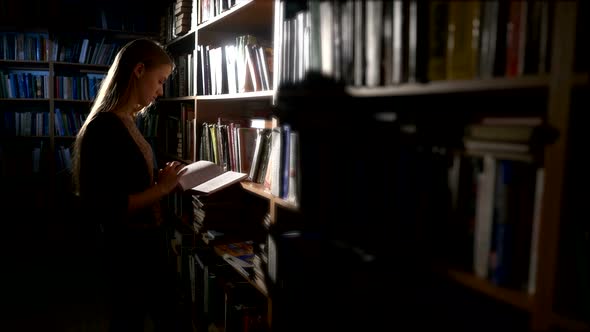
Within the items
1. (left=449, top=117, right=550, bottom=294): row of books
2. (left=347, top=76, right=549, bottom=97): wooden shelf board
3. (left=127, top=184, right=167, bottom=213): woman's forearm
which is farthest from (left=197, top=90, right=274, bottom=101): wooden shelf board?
(left=449, top=117, right=550, bottom=294): row of books

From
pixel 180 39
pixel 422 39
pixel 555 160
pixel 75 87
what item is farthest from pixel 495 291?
pixel 75 87

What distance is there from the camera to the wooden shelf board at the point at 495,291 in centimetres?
79

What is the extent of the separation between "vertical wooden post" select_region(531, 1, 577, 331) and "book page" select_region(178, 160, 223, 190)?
1.48m

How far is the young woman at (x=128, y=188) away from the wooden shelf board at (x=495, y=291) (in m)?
1.24

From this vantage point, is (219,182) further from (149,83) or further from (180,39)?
(180,39)

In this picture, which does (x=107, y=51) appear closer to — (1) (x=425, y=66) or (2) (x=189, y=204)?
(2) (x=189, y=204)

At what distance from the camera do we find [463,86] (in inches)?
33.3

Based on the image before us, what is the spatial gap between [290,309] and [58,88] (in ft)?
12.9

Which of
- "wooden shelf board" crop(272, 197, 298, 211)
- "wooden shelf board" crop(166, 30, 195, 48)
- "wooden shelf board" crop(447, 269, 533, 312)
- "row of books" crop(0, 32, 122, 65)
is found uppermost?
"row of books" crop(0, 32, 122, 65)

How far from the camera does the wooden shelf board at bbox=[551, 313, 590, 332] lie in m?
0.72

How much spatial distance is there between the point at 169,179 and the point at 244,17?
81 cm

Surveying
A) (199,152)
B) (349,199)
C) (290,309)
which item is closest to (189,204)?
(199,152)

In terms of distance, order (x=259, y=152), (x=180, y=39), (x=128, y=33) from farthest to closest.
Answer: (x=128, y=33), (x=180, y=39), (x=259, y=152)

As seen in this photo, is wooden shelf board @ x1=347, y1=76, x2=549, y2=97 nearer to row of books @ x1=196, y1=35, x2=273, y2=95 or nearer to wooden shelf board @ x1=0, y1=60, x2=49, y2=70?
row of books @ x1=196, y1=35, x2=273, y2=95
